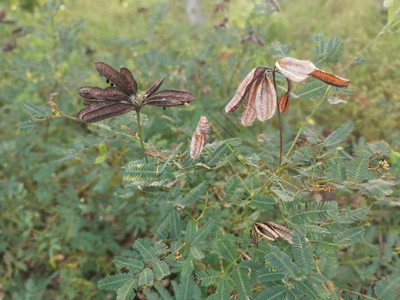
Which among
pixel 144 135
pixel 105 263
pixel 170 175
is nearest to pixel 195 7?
pixel 144 135

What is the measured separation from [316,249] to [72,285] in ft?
4.43

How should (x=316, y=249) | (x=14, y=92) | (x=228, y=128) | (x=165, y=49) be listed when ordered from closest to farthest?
(x=316, y=249)
(x=228, y=128)
(x=14, y=92)
(x=165, y=49)

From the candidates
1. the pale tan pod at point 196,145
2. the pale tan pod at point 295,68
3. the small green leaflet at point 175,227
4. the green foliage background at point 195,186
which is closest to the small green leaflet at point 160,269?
the green foliage background at point 195,186

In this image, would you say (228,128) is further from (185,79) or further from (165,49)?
(165,49)

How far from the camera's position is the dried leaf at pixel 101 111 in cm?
94

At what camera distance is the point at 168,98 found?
0.99 m

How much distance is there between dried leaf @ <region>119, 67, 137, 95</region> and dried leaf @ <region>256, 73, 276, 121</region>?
31 centimetres

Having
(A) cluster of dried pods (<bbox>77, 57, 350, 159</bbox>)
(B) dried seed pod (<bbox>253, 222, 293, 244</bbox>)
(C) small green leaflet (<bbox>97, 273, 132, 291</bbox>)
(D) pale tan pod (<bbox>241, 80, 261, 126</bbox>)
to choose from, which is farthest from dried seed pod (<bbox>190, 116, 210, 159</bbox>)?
(C) small green leaflet (<bbox>97, 273, 132, 291</bbox>)

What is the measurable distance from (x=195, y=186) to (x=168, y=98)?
577 millimetres

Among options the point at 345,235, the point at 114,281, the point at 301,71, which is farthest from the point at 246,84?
the point at 114,281

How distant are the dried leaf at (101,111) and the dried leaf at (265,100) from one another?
337 mm

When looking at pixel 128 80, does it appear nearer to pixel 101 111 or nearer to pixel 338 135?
pixel 101 111

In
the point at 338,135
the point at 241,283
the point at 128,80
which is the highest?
the point at 128,80

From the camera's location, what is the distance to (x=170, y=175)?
1110 mm
